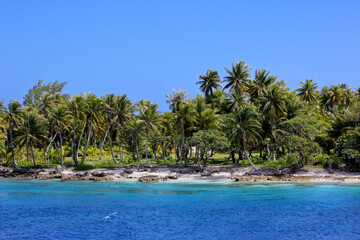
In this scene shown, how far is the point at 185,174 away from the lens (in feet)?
166

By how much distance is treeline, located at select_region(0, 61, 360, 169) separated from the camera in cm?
4756

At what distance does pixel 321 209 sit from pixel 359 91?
59.3 m

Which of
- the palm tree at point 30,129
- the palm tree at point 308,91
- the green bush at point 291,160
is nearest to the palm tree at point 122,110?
the palm tree at point 30,129

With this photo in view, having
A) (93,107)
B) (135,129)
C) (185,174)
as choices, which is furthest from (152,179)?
(93,107)

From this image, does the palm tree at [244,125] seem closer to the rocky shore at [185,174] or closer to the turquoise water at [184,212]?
the rocky shore at [185,174]

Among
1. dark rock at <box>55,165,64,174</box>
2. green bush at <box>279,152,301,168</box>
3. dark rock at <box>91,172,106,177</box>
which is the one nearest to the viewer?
green bush at <box>279,152,301,168</box>

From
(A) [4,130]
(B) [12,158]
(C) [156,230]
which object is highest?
(A) [4,130]

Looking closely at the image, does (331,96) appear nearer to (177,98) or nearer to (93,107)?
(177,98)

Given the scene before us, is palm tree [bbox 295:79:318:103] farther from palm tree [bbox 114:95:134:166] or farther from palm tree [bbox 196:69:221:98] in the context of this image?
palm tree [bbox 114:95:134:166]

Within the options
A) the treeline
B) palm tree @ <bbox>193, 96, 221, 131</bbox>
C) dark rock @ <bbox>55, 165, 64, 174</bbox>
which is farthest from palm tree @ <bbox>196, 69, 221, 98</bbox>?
dark rock @ <bbox>55, 165, 64, 174</bbox>

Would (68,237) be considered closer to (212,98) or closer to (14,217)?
(14,217)

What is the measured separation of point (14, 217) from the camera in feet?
83.0

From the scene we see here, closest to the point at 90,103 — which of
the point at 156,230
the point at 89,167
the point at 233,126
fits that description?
the point at 89,167

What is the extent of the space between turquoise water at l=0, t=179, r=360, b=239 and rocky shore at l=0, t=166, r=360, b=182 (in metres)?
5.00
